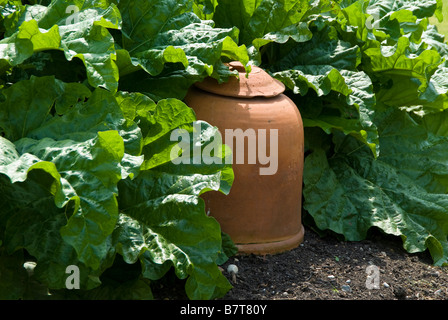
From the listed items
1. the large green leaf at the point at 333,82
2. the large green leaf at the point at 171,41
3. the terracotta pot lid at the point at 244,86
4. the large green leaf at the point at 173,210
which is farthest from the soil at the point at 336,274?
the large green leaf at the point at 171,41

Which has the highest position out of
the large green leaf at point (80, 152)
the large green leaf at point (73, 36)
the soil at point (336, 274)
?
the large green leaf at point (73, 36)

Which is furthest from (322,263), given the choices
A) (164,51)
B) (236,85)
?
(164,51)

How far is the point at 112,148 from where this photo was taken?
273 cm

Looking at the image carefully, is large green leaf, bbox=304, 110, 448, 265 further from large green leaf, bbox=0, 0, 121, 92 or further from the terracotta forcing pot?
large green leaf, bbox=0, 0, 121, 92

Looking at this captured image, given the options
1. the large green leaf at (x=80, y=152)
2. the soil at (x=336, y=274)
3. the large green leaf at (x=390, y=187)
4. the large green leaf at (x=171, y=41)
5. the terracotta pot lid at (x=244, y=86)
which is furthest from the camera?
the large green leaf at (x=390, y=187)

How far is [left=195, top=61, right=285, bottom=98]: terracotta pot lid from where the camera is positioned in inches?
141

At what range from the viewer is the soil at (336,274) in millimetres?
3252

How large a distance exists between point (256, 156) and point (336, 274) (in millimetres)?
710

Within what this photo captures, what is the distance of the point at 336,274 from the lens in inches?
138

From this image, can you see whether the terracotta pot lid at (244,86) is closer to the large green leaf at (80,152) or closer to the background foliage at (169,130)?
the background foliage at (169,130)

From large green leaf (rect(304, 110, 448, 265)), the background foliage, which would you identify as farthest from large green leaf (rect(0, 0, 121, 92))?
large green leaf (rect(304, 110, 448, 265))

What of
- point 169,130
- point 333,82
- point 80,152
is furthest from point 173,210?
point 333,82

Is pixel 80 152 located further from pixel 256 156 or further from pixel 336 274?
pixel 336 274

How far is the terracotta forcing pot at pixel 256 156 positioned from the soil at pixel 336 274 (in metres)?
0.14
